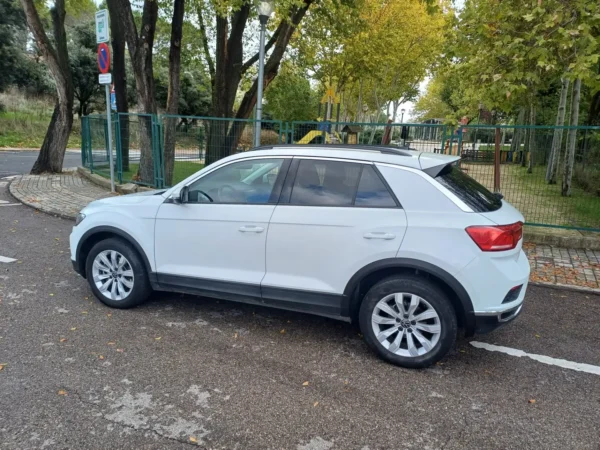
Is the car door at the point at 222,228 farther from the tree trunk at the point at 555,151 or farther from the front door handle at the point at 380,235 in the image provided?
the tree trunk at the point at 555,151

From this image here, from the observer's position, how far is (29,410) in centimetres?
286

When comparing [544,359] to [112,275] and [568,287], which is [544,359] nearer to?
[568,287]

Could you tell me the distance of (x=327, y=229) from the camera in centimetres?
364

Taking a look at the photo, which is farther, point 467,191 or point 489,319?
point 467,191

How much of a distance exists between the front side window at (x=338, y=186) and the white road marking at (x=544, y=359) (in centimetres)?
160

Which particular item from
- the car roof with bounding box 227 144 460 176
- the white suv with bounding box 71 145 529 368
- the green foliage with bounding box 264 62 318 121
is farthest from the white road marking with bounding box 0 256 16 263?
the green foliage with bounding box 264 62 318 121

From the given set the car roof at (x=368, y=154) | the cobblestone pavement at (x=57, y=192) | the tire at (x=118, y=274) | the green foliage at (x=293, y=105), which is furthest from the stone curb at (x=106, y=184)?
the green foliage at (x=293, y=105)

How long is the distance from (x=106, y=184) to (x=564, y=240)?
1030 cm

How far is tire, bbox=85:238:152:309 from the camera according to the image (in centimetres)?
443

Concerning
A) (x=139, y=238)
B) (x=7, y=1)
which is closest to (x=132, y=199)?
(x=139, y=238)

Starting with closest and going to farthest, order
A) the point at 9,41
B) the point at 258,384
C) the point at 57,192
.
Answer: the point at 258,384 → the point at 57,192 → the point at 9,41

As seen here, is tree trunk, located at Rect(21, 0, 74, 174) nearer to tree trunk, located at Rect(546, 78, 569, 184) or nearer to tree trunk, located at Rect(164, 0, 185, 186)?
tree trunk, located at Rect(164, 0, 185, 186)

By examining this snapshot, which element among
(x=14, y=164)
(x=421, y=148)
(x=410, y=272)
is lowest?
(x=14, y=164)

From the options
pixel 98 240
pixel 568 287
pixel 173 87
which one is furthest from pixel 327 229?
pixel 173 87
